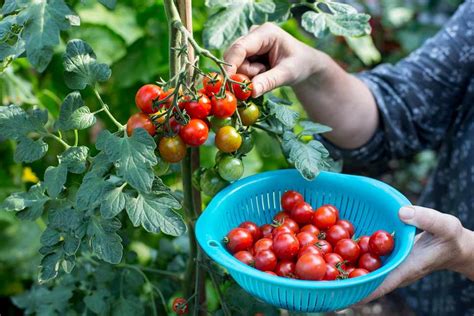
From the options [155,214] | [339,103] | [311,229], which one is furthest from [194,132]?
[339,103]

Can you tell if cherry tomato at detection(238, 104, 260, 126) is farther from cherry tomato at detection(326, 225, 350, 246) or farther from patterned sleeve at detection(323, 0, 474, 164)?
patterned sleeve at detection(323, 0, 474, 164)

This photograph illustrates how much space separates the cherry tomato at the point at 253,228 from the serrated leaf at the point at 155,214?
0.24 metres

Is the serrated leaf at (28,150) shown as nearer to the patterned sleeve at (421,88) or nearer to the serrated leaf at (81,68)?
the serrated leaf at (81,68)

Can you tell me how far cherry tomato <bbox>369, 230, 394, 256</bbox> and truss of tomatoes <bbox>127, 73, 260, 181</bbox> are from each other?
0.99ft

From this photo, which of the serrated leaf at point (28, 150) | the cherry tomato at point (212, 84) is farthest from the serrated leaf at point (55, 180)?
the cherry tomato at point (212, 84)

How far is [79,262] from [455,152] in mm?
1034

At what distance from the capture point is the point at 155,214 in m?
0.91

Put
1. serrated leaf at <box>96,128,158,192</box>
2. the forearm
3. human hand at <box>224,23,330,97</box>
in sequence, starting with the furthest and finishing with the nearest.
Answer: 1. the forearm
2. human hand at <box>224,23,330,97</box>
3. serrated leaf at <box>96,128,158,192</box>

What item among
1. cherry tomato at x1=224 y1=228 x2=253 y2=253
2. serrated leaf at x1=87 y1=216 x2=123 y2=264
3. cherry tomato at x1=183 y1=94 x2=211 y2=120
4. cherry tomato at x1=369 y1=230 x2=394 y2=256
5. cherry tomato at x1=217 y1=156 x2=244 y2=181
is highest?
cherry tomato at x1=183 y1=94 x2=211 y2=120

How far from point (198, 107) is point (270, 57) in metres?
0.34

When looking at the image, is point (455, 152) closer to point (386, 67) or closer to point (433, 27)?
point (386, 67)

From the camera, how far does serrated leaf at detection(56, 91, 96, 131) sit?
0.95m

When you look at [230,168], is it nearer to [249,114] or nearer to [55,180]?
[249,114]

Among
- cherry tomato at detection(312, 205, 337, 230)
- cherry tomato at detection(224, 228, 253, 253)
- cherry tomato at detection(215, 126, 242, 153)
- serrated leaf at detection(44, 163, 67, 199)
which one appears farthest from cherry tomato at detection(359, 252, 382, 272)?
serrated leaf at detection(44, 163, 67, 199)
